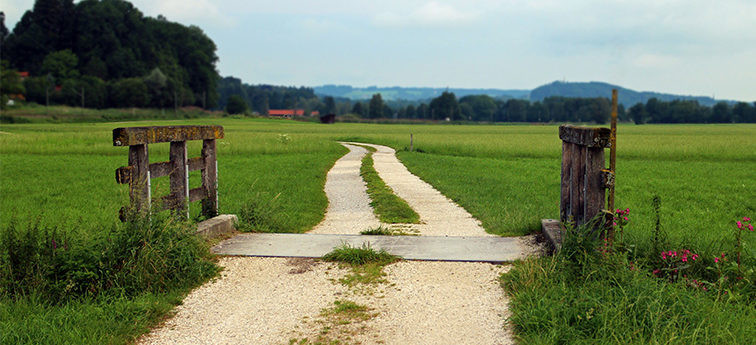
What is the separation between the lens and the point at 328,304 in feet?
18.3

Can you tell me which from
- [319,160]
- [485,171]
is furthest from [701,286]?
[319,160]

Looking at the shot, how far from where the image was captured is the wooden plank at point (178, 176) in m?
7.94

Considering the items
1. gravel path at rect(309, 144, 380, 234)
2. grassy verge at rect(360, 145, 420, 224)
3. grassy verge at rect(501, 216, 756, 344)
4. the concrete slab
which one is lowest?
gravel path at rect(309, 144, 380, 234)

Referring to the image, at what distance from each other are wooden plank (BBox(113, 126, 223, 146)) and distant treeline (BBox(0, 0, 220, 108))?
111 m

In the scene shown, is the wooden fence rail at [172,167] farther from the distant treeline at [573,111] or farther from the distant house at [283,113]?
the distant treeline at [573,111]

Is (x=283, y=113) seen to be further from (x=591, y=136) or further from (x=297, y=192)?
(x=591, y=136)

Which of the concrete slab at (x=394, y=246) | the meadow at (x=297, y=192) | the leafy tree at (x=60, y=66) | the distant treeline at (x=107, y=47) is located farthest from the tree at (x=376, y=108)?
the concrete slab at (x=394, y=246)

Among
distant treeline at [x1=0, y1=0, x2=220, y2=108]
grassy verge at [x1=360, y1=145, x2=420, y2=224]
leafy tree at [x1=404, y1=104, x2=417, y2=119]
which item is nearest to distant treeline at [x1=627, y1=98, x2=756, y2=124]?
leafy tree at [x1=404, y1=104, x2=417, y2=119]

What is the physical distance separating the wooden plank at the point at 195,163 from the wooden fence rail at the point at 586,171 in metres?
5.25

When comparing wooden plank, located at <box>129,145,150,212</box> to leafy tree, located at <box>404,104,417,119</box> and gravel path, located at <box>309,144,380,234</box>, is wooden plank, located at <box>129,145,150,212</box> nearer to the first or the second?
gravel path, located at <box>309,144,380,234</box>

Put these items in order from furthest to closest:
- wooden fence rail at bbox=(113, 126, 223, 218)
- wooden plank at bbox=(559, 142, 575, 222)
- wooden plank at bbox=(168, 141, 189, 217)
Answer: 1. wooden plank at bbox=(168, 141, 189, 217)
2. wooden plank at bbox=(559, 142, 575, 222)
3. wooden fence rail at bbox=(113, 126, 223, 218)

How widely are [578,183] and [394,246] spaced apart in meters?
2.47

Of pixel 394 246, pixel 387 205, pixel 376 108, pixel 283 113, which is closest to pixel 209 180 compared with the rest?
pixel 394 246

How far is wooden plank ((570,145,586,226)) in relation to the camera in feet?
22.7
